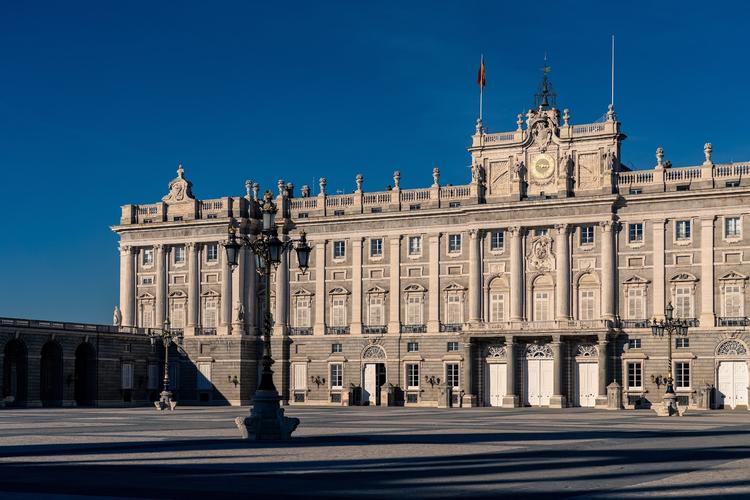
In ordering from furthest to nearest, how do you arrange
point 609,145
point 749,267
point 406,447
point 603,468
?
point 609,145 < point 749,267 < point 406,447 < point 603,468

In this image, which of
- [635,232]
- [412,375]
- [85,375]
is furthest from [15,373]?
[635,232]

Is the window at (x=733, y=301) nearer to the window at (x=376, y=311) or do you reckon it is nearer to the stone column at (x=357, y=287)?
the window at (x=376, y=311)

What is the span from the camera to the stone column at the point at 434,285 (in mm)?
84625

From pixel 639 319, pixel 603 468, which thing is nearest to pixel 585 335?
pixel 639 319

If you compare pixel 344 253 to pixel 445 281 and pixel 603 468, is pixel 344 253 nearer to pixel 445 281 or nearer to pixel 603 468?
pixel 445 281

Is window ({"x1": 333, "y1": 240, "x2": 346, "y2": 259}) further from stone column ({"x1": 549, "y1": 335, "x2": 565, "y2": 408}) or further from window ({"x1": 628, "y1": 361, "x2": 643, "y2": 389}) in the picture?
window ({"x1": 628, "y1": 361, "x2": 643, "y2": 389})

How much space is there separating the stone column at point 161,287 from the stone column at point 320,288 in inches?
483

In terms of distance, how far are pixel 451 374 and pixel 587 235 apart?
13408mm

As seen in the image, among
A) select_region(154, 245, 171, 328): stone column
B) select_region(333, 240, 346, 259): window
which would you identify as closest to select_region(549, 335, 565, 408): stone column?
select_region(333, 240, 346, 259): window

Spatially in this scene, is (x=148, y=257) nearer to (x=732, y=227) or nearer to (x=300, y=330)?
(x=300, y=330)

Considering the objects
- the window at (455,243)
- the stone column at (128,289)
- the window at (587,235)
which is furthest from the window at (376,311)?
the stone column at (128,289)

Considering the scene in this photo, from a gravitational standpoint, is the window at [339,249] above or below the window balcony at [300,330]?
above

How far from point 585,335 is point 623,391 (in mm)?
4244

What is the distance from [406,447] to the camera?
1276 inches
